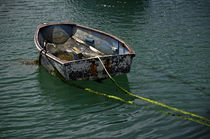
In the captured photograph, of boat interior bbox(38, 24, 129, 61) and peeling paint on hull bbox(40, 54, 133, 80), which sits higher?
→ boat interior bbox(38, 24, 129, 61)

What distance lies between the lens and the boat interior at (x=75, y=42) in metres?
9.48

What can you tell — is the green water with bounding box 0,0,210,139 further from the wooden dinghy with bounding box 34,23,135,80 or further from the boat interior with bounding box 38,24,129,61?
the boat interior with bounding box 38,24,129,61

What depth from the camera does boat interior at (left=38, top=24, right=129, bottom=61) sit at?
9.48 meters

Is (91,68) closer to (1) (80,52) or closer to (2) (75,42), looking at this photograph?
(1) (80,52)

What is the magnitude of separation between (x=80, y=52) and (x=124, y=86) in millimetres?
2524

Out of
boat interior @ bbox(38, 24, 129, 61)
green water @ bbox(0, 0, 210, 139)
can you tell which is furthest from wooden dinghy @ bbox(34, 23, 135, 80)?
green water @ bbox(0, 0, 210, 139)

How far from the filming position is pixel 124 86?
8.15 m

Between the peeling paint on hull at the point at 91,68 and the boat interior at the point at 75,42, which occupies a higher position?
the boat interior at the point at 75,42

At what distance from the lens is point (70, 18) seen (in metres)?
18.1

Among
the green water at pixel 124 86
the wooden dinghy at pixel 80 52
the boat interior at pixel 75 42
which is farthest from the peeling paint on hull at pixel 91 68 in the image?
the boat interior at pixel 75 42

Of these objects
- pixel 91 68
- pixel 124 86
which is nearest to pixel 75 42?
pixel 91 68

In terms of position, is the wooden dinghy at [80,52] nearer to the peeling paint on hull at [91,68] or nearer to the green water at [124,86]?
the peeling paint on hull at [91,68]

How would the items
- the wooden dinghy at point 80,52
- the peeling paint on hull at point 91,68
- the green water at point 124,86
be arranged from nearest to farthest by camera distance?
the green water at point 124,86, the peeling paint on hull at point 91,68, the wooden dinghy at point 80,52

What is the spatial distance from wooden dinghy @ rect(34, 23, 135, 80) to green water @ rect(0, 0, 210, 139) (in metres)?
0.73
